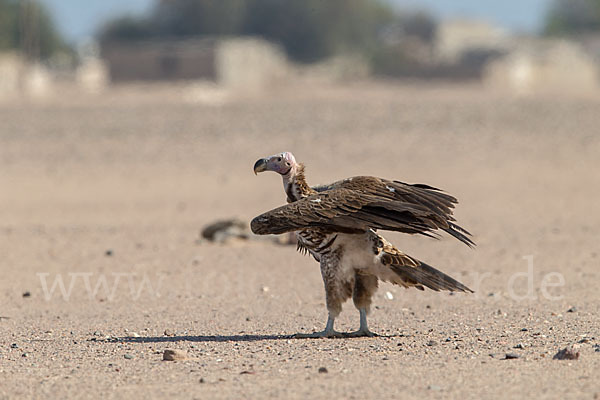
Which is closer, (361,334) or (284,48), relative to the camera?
(361,334)

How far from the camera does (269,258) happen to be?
11.9 m

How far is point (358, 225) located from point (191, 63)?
129 feet

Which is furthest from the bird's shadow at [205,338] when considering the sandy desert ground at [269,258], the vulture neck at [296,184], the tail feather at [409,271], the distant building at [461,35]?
the distant building at [461,35]

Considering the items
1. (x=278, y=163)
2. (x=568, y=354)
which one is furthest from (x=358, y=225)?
(x=568, y=354)

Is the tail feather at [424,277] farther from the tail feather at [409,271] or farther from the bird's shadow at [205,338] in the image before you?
A: the bird's shadow at [205,338]

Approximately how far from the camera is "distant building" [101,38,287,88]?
45.1 m

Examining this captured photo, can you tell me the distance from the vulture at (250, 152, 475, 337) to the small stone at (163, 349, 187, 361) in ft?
3.01

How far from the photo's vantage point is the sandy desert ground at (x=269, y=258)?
6.28 metres

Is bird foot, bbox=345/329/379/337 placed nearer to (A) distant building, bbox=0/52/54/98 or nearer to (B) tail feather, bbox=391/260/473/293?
(B) tail feather, bbox=391/260/473/293

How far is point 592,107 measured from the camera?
28.5 meters

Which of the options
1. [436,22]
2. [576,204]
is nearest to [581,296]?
[576,204]

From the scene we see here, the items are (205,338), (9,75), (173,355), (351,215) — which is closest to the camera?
(173,355)

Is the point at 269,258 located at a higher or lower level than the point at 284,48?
lower

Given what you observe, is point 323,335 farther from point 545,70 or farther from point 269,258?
Answer: point 545,70
